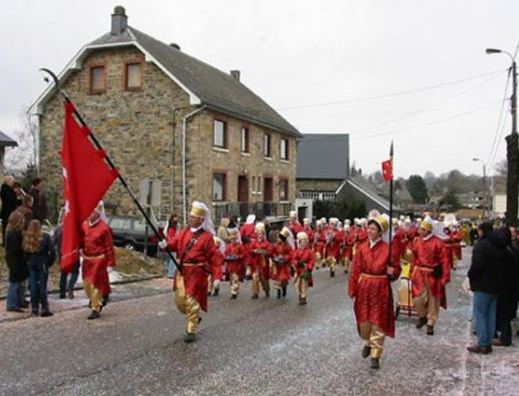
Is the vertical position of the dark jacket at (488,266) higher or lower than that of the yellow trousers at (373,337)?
higher

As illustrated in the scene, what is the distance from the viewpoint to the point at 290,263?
1430cm

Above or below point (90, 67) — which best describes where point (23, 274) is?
below

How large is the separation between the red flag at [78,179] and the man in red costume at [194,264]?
1333 millimetres

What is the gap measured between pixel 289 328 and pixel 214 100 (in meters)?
20.2

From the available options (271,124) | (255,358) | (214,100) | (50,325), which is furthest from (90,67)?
(255,358)

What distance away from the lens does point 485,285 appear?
29.2 feet

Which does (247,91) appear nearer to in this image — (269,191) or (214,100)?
(269,191)

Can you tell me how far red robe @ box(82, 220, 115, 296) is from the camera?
11312 millimetres

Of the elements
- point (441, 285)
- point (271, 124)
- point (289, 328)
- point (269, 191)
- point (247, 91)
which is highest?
point (247, 91)

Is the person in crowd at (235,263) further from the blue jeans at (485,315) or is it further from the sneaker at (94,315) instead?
the blue jeans at (485,315)

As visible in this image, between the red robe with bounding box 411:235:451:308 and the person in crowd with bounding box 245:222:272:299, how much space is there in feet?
13.9

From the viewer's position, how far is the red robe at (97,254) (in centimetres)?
1131

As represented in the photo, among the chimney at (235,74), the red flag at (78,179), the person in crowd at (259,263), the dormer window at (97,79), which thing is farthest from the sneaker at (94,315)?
the chimney at (235,74)

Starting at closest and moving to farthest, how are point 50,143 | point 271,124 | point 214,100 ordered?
point 214,100
point 50,143
point 271,124
